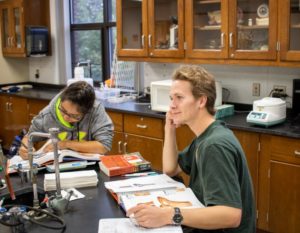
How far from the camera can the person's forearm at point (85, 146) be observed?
2.41m

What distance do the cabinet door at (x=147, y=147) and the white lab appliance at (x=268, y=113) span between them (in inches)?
35.4

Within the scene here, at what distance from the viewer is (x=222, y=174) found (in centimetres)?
145

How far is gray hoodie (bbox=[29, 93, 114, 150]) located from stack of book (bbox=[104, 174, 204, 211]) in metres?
0.73

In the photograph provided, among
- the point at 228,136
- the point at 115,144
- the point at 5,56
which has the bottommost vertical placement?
the point at 115,144

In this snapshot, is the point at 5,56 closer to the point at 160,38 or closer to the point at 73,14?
the point at 73,14

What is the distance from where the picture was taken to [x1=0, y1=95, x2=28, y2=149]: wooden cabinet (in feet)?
16.2

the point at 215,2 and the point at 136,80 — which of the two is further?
the point at 136,80

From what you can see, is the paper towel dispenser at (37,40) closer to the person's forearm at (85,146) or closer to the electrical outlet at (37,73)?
the electrical outlet at (37,73)

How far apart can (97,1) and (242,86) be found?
2200 mm

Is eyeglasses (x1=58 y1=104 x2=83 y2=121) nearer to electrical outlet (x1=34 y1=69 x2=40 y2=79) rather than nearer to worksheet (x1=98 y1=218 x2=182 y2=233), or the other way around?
worksheet (x1=98 y1=218 x2=182 y2=233)

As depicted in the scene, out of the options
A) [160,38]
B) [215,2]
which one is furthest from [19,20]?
[215,2]

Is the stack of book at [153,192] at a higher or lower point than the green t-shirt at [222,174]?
lower

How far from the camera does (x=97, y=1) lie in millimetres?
4844

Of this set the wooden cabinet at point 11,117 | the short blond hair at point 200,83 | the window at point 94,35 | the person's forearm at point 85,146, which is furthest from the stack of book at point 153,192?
the wooden cabinet at point 11,117
